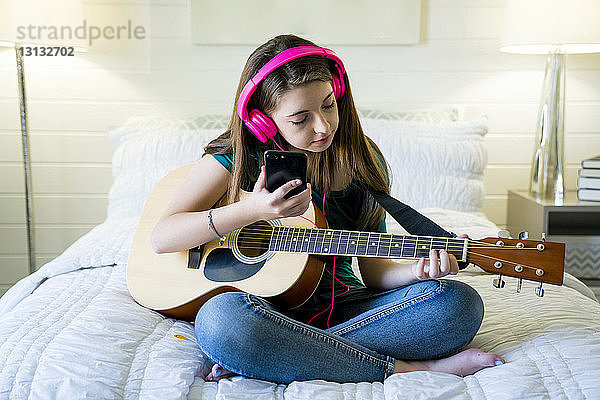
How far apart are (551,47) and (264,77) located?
1.51 metres

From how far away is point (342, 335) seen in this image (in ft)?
4.06

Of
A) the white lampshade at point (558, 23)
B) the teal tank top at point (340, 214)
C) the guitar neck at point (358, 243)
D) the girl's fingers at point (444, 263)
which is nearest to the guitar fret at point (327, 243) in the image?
the guitar neck at point (358, 243)

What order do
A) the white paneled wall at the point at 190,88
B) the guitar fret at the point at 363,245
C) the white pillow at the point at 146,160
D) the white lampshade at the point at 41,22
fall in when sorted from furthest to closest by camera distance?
1. the white paneled wall at the point at 190,88
2. the white lampshade at the point at 41,22
3. the white pillow at the point at 146,160
4. the guitar fret at the point at 363,245

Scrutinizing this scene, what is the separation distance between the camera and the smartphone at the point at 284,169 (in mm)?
1193

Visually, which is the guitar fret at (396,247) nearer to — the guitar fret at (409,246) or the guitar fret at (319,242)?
the guitar fret at (409,246)

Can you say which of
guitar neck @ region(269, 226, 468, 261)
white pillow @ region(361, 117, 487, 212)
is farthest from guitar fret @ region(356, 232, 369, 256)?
white pillow @ region(361, 117, 487, 212)

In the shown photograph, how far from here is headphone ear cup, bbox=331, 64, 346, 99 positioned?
1.36 metres

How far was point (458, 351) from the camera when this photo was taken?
48.6 inches

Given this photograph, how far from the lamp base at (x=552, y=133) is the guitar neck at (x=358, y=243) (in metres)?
1.37

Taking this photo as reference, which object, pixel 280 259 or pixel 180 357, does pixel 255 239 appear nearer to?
pixel 280 259

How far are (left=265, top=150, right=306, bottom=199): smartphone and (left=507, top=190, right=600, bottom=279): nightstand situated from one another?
1318mm

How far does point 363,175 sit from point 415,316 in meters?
0.33

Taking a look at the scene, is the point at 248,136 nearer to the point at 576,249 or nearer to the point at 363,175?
the point at 363,175

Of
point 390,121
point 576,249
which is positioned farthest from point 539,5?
point 576,249
